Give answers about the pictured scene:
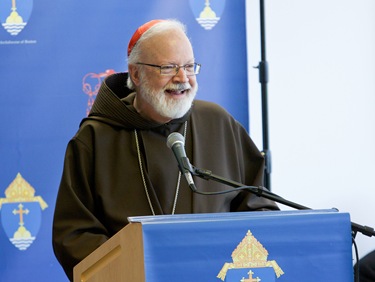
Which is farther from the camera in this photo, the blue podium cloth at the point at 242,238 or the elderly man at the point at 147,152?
the elderly man at the point at 147,152

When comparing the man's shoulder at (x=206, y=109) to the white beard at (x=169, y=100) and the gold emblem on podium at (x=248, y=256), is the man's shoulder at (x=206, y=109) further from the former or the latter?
the gold emblem on podium at (x=248, y=256)

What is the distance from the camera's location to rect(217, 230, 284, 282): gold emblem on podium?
239 cm

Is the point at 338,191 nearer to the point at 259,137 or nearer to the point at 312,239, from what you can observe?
the point at 259,137

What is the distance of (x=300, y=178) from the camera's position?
5.90 metres

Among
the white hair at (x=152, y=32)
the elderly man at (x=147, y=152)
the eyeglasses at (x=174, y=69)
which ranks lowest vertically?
the elderly man at (x=147, y=152)

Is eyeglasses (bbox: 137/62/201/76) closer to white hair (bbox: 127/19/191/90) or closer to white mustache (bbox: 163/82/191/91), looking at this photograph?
white mustache (bbox: 163/82/191/91)

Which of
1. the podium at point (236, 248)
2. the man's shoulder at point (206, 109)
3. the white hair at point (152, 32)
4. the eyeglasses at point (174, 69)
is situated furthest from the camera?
the man's shoulder at point (206, 109)

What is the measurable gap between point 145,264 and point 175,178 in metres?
1.42

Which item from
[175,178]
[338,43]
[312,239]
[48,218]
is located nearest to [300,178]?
[338,43]

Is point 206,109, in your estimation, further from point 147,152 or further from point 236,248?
point 236,248

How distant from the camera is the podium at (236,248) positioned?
7.71ft

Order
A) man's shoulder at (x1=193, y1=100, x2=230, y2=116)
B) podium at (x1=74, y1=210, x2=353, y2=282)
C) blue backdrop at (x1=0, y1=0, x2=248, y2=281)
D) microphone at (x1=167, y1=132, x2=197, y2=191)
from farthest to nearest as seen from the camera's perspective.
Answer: blue backdrop at (x1=0, y1=0, x2=248, y2=281) → man's shoulder at (x1=193, y1=100, x2=230, y2=116) → microphone at (x1=167, y1=132, x2=197, y2=191) → podium at (x1=74, y1=210, x2=353, y2=282)

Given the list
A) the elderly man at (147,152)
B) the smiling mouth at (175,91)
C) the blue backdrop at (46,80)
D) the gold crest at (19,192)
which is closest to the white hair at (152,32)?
the elderly man at (147,152)

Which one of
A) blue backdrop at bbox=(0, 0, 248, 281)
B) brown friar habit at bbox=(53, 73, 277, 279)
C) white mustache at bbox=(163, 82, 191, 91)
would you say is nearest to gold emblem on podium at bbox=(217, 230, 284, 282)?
brown friar habit at bbox=(53, 73, 277, 279)
